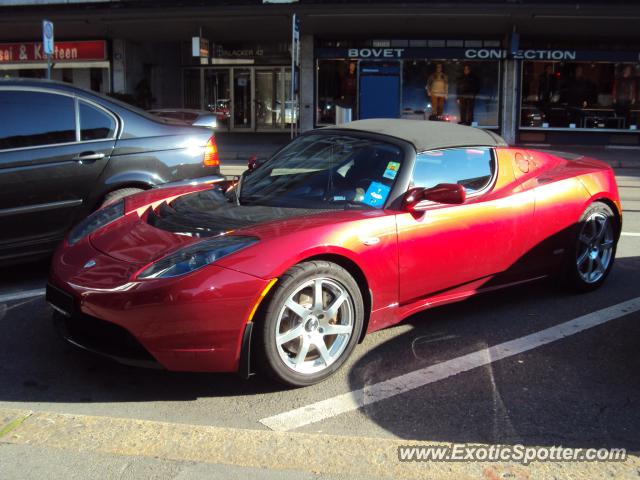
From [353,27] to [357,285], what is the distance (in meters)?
17.4

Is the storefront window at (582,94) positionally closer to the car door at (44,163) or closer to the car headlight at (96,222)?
the car door at (44,163)

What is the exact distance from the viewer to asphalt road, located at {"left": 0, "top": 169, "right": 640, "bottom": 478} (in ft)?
10.6

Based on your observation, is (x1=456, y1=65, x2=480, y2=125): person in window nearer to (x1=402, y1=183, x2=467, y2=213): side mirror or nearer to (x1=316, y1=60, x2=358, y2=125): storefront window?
(x1=316, y1=60, x2=358, y2=125): storefront window

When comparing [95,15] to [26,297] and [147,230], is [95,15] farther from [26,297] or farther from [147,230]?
[147,230]

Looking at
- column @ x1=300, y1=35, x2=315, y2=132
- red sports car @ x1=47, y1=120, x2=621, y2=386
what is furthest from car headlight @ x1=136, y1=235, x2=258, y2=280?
column @ x1=300, y1=35, x2=315, y2=132

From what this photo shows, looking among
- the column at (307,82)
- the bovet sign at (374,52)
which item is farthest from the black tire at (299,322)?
the bovet sign at (374,52)

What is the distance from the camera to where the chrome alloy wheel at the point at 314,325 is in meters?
3.57

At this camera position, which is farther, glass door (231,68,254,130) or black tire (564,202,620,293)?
glass door (231,68,254,130)

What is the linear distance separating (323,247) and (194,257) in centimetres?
68

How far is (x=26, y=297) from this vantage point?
5164 mm

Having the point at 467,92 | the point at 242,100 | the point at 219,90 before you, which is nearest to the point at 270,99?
the point at 242,100

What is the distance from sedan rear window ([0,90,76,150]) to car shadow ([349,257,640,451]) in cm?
322

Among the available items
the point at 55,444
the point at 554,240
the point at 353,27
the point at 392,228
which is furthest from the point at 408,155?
the point at 353,27

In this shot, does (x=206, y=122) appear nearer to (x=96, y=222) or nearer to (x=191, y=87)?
(x=96, y=222)
